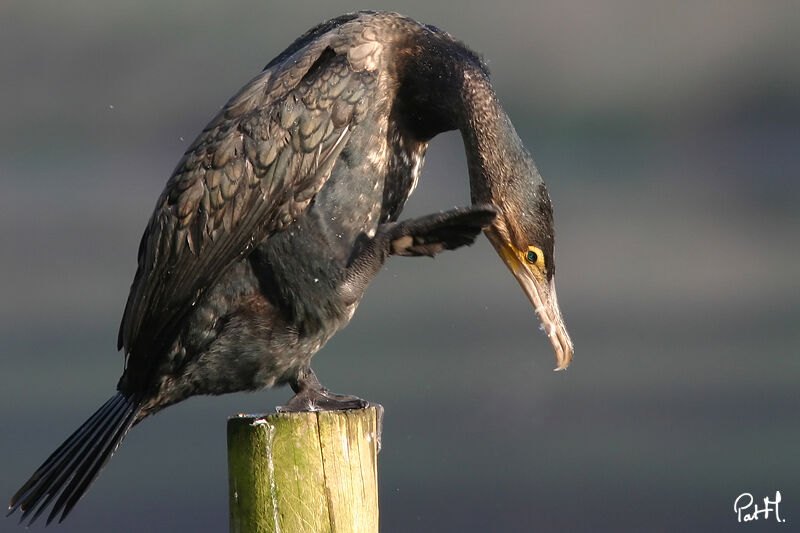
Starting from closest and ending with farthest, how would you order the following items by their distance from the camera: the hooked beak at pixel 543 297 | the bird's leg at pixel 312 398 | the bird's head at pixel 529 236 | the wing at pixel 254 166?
the wing at pixel 254 166 → the bird's head at pixel 529 236 → the hooked beak at pixel 543 297 → the bird's leg at pixel 312 398

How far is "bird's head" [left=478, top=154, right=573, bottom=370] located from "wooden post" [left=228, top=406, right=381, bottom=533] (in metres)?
1.07

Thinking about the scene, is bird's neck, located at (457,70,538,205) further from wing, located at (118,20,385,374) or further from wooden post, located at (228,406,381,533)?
wooden post, located at (228,406,381,533)

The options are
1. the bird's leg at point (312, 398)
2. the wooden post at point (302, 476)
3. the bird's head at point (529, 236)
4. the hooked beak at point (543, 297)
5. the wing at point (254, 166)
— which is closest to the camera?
the wooden post at point (302, 476)

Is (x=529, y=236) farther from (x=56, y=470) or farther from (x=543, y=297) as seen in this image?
(x=56, y=470)

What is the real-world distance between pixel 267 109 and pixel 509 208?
1.02 meters

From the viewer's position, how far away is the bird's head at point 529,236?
437 centimetres

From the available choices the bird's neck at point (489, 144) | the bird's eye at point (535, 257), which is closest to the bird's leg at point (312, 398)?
the bird's eye at point (535, 257)

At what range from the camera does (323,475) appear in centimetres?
367

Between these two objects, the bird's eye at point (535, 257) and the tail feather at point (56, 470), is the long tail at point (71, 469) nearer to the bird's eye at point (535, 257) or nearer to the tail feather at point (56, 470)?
the tail feather at point (56, 470)

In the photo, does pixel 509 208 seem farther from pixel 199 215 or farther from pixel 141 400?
pixel 141 400

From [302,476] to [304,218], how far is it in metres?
1.12

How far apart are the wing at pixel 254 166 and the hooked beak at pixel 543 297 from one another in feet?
2.68

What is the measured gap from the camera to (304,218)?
4.36 m

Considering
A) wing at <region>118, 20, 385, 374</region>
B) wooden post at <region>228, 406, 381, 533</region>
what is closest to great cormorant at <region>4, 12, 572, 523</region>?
wing at <region>118, 20, 385, 374</region>
